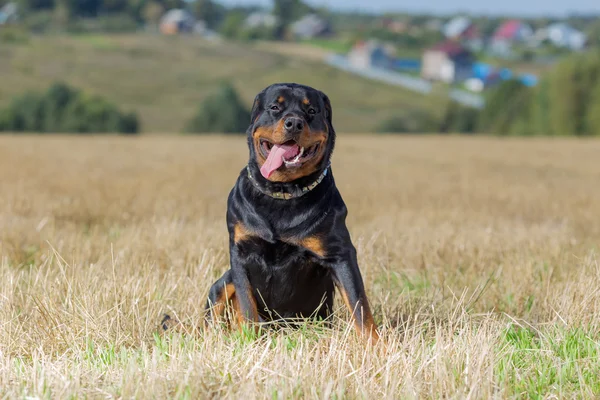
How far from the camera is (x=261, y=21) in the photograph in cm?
17838

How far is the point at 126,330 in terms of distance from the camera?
473 centimetres

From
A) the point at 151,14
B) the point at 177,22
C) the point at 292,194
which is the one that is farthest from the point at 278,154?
the point at 151,14

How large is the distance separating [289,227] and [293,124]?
560 mm

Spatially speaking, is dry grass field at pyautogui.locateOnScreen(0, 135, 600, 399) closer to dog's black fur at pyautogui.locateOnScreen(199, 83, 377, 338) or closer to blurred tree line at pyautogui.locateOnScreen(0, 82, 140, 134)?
dog's black fur at pyautogui.locateOnScreen(199, 83, 377, 338)

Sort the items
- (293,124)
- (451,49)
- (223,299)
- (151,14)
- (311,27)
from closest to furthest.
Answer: (293,124), (223,299), (451,49), (151,14), (311,27)

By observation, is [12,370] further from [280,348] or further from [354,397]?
[354,397]

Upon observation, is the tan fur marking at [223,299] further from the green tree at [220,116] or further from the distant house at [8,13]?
the distant house at [8,13]

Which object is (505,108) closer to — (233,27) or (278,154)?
(278,154)

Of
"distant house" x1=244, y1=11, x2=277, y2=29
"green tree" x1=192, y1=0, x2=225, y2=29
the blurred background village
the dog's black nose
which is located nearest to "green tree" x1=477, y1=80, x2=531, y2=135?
the blurred background village

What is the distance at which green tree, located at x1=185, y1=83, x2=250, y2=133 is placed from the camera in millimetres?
67812

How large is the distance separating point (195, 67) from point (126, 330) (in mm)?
99477

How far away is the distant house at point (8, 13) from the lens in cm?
15262

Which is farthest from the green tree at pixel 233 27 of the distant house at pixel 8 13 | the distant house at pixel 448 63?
the distant house at pixel 8 13

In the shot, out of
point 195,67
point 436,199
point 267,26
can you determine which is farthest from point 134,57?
point 436,199
